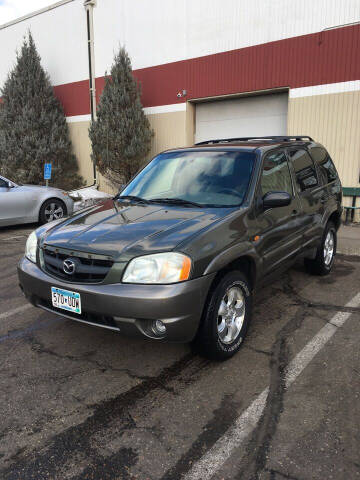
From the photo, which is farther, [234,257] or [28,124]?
[28,124]

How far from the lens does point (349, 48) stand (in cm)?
937

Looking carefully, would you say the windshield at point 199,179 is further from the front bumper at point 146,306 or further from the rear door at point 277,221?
the front bumper at point 146,306

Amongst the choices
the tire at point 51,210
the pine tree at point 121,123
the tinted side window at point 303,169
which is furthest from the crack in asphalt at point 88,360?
the pine tree at point 121,123

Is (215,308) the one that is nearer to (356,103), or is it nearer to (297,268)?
(297,268)

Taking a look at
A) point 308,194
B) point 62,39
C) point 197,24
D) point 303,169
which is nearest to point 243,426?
point 308,194

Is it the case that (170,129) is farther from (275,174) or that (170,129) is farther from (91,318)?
(91,318)

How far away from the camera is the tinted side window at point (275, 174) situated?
3.79 m

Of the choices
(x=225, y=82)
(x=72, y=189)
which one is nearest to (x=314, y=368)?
(x=225, y=82)

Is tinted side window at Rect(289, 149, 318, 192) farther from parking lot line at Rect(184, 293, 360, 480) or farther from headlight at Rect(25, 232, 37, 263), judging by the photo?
headlight at Rect(25, 232, 37, 263)

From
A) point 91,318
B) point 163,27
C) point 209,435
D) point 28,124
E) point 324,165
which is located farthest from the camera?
point 28,124

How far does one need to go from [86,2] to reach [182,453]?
52.5 ft

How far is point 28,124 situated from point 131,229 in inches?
529

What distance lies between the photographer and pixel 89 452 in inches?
89.2

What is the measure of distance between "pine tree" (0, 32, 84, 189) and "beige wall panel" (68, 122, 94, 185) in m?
0.80
